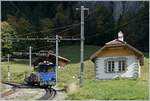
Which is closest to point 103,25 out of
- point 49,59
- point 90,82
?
point 49,59

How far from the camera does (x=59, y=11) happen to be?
318 feet

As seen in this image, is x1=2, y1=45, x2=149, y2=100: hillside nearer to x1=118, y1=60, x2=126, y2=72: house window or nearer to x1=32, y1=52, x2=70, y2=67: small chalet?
x1=32, y1=52, x2=70, y2=67: small chalet

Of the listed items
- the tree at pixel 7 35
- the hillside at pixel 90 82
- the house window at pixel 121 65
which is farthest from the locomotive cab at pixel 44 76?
the tree at pixel 7 35

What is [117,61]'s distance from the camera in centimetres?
4141

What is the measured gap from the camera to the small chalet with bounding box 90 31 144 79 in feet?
133

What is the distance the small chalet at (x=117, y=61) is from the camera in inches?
1601

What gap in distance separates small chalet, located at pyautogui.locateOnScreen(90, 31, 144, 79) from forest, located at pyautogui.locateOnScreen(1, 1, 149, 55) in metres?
30.1

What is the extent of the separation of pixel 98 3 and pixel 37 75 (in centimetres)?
5146

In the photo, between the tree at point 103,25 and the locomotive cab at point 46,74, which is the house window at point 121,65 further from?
the tree at point 103,25

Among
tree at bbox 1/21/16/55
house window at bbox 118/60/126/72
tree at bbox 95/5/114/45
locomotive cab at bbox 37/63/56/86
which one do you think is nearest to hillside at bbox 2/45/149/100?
locomotive cab at bbox 37/63/56/86

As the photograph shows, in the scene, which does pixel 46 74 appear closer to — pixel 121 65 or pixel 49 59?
pixel 121 65

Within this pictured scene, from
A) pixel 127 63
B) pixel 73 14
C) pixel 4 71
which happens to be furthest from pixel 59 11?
pixel 127 63

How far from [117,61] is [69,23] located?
170 ft

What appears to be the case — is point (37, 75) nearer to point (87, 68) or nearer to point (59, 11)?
point (87, 68)
